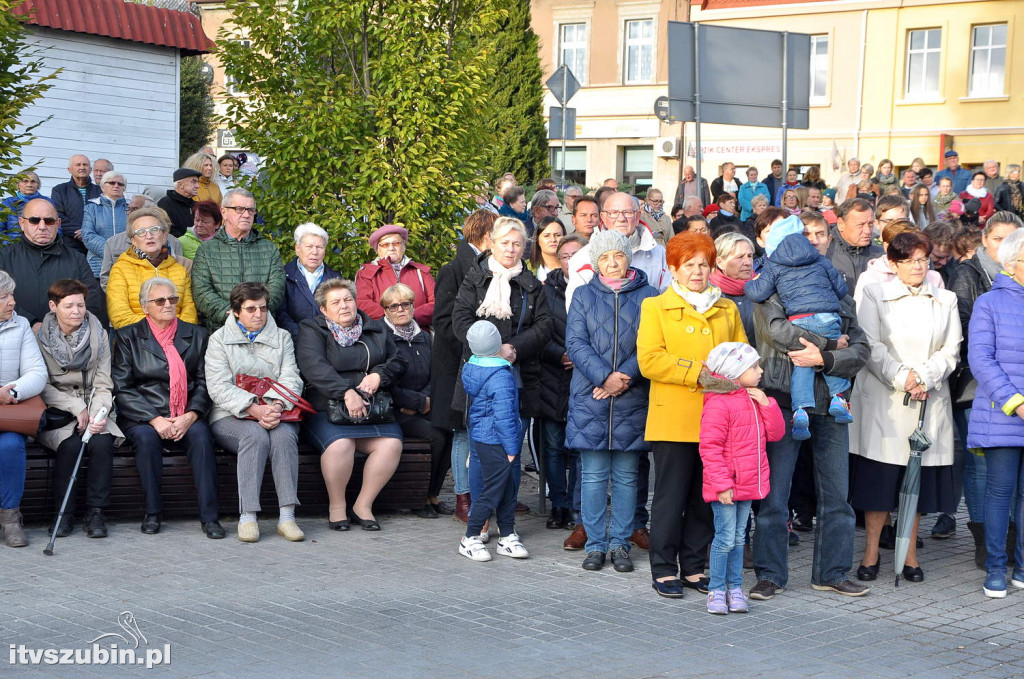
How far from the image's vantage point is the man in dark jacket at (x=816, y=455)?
6.86 m

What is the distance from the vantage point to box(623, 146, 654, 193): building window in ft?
136

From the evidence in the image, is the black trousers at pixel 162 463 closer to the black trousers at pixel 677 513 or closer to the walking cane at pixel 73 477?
the walking cane at pixel 73 477

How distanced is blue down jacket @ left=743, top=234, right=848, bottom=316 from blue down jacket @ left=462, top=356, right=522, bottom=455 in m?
1.71

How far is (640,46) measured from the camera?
42000 mm

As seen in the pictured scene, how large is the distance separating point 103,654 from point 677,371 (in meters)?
3.22

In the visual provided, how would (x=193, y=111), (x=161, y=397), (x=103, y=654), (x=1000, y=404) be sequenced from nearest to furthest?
(x=103, y=654) → (x=1000, y=404) → (x=161, y=397) → (x=193, y=111)

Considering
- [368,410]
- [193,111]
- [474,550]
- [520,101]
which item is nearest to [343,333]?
[368,410]

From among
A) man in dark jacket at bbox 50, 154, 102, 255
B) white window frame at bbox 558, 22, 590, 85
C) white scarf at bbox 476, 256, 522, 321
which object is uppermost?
white window frame at bbox 558, 22, 590, 85

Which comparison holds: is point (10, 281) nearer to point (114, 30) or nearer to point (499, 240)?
point (499, 240)

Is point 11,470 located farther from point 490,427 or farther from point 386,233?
point 386,233

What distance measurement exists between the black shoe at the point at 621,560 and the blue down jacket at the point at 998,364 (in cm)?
212

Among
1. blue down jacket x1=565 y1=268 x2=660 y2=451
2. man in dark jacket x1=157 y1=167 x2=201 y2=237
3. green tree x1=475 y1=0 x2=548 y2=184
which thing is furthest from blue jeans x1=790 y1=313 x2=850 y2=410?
green tree x1=475 y1=0 x2=548 y2=184

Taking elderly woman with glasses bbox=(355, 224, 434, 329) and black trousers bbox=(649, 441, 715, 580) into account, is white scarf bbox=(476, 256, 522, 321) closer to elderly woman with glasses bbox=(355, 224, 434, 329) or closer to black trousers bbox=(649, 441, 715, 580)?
elderly woman with glasses bbox=(355, 224, 434, 329)

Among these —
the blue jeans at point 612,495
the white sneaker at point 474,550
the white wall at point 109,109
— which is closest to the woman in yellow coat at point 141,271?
the white sneaker at point 474,550
